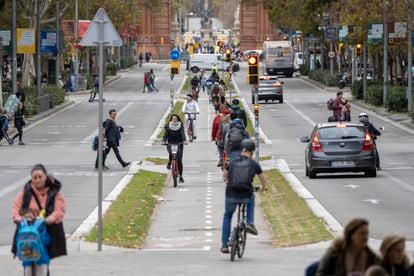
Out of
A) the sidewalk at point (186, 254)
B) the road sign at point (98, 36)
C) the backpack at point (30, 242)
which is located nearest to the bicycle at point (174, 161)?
the sidewalk at point (186, 254)

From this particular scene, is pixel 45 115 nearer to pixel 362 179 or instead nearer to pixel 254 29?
pixel 362 179

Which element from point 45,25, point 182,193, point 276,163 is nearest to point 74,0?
point 45,25

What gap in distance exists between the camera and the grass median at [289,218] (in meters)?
20.1

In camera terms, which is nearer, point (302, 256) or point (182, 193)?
point (302, 256)

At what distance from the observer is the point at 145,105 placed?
7544 centimetres

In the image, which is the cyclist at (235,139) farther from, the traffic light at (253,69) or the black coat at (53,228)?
the black coat at (53,228)

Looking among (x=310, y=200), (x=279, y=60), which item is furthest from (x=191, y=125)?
Result: (x=279, y=60)

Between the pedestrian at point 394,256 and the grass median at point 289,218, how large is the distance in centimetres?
989

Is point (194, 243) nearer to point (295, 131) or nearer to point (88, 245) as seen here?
point (88, 245)

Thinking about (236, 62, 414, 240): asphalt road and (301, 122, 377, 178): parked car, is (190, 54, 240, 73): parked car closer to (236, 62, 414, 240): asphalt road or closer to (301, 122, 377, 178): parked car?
(236, 62, 414, 240): asphalt road

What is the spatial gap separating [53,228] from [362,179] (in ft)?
63.5

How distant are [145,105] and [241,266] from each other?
193 feet

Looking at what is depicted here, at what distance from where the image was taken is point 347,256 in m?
10.0

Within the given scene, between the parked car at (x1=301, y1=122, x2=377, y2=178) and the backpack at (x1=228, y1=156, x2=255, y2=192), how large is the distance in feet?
48.4
